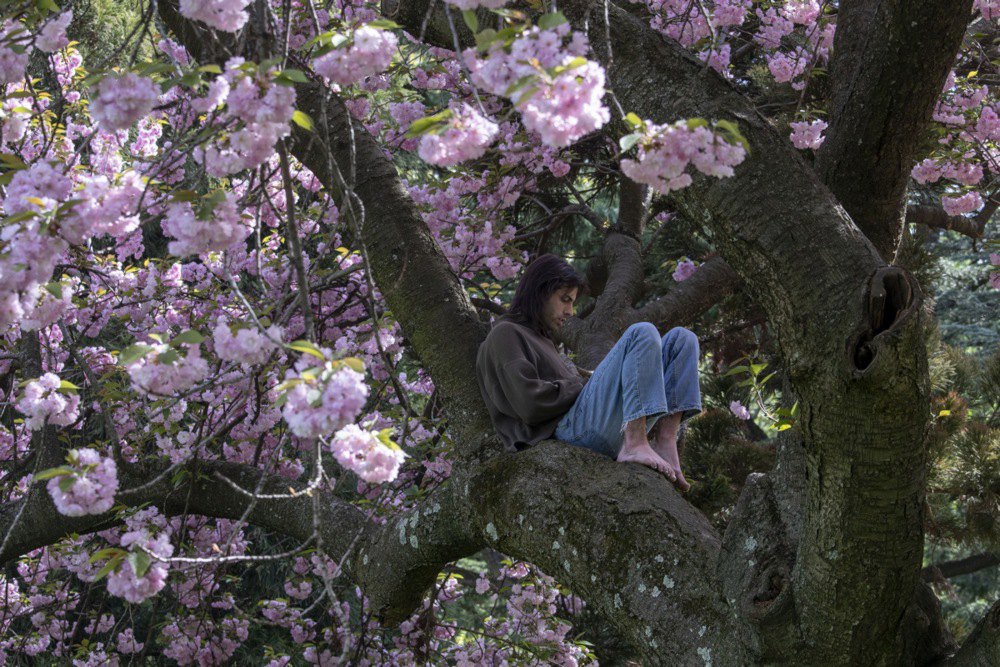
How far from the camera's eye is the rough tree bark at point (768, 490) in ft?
5.65

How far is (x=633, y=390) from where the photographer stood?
262 cm

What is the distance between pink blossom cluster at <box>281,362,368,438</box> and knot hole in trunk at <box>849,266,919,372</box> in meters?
0.83

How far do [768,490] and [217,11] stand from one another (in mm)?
1444

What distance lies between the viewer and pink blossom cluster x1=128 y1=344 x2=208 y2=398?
6.07 feet

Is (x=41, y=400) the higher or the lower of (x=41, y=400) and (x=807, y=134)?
the lower

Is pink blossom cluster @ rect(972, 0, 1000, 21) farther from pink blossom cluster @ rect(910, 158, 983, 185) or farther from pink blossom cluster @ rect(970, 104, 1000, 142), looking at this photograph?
pink blossom cluster @ rect(910, 158, 983, 185)

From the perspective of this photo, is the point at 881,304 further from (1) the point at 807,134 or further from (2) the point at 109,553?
(1) the point at 807,134

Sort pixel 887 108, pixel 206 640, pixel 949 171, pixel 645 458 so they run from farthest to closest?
pixel 206 640, pixel 949 171, pixel 645 458, pixel 887 108

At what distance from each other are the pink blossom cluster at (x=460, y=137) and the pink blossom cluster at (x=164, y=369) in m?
0.59

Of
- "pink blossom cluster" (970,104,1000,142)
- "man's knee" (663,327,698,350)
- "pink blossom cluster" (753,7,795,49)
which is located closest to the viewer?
"man's knee" (663,327,698,350)

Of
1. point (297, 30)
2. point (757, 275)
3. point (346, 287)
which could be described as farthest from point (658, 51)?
point (346, 287)

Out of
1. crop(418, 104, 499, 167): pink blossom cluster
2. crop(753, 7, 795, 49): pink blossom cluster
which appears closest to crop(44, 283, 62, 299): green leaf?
crop(418, 104, 499, 167): pink blossom cluster

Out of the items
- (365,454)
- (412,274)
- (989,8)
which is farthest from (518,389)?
(989,8)

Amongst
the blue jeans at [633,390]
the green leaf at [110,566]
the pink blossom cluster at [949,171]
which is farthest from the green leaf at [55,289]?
the pink blossom cluster at [949,171]
